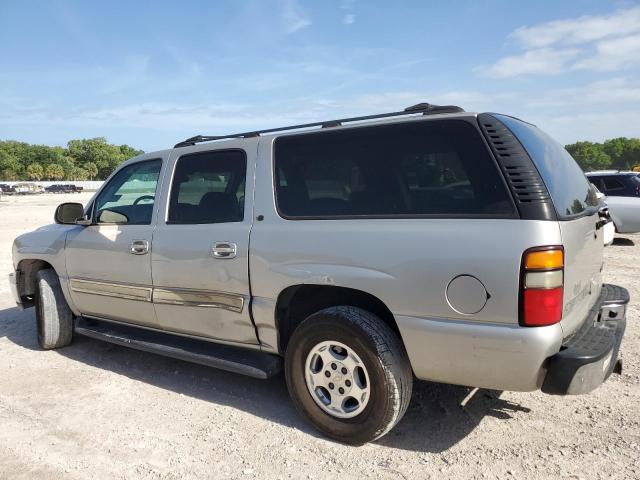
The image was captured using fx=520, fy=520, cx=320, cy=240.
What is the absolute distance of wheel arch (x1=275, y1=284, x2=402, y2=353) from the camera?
3.14 m

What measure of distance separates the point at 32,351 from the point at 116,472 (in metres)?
2.76

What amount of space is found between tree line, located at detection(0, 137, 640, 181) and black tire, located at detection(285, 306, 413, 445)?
105 m

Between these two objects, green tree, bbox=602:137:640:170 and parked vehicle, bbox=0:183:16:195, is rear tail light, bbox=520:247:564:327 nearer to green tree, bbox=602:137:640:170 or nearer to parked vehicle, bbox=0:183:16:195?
parked vehicle, bbox=0:183:16:195

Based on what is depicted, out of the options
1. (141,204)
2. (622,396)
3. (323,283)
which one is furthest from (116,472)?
(622,396)

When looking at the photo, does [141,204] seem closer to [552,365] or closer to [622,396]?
[552,365]

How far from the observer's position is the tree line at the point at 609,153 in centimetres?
11544

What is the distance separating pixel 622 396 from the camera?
3.63 meters

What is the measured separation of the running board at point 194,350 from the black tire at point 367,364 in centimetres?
37

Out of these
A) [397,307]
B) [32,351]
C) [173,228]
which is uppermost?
[173,228]

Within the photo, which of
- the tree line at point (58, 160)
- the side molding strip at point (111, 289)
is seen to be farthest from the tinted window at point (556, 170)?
the tree line at point (58, 160)

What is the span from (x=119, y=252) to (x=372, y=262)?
2.31 metres

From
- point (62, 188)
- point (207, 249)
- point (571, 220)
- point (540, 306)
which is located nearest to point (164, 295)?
point (207, 249)

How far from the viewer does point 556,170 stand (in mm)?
3000

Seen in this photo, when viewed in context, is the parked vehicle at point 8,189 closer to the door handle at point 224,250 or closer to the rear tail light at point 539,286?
the door handle at point 224,250
